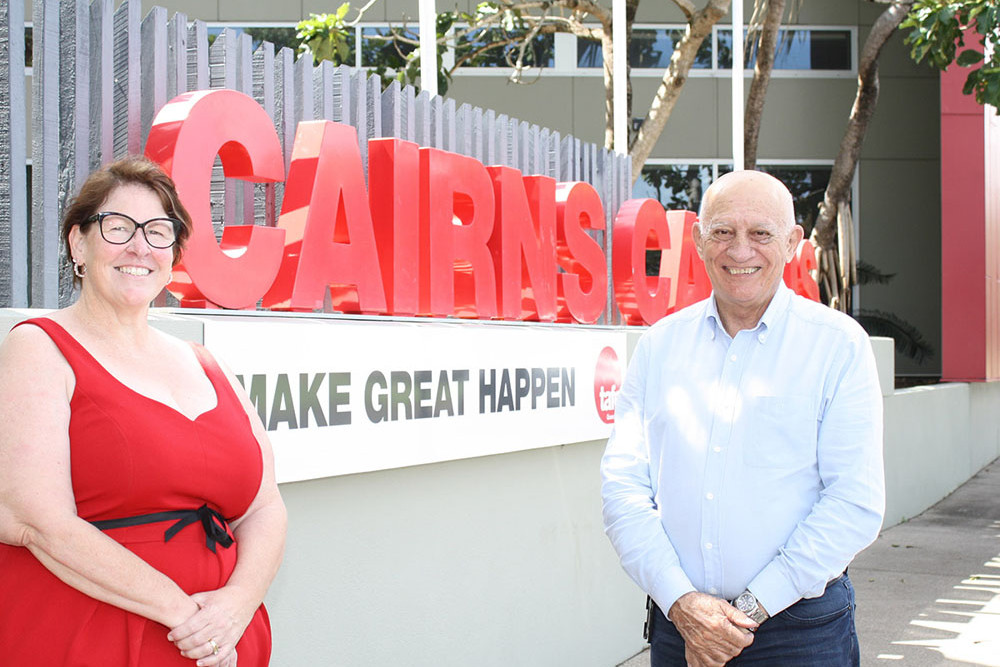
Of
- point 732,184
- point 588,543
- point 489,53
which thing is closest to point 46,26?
point 732,184

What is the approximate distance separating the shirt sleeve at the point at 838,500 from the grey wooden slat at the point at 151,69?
229 centimetres

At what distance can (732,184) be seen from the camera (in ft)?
9.52

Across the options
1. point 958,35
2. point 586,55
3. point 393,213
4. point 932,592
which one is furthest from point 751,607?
point 586,55

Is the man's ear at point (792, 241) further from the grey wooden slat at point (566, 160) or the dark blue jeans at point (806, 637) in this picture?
the grey wooden slat at point (566, 160)

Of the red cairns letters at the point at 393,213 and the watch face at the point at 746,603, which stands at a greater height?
the red cairns letters at the point at 393,213

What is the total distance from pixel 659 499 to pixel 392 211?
2068 mm

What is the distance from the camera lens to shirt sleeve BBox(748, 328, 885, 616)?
2.71 m

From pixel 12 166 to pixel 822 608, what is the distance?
2.50m

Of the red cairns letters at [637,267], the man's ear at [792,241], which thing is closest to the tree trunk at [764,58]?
the red cairns letters at [637,267]

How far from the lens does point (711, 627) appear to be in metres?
2.71

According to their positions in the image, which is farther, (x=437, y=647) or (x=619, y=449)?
(x=437, y=647)

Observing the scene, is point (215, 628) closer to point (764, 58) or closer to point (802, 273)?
point (802, 273)

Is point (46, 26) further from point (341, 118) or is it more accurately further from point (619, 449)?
point (619, 449)

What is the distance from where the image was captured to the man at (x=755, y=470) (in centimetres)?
273
